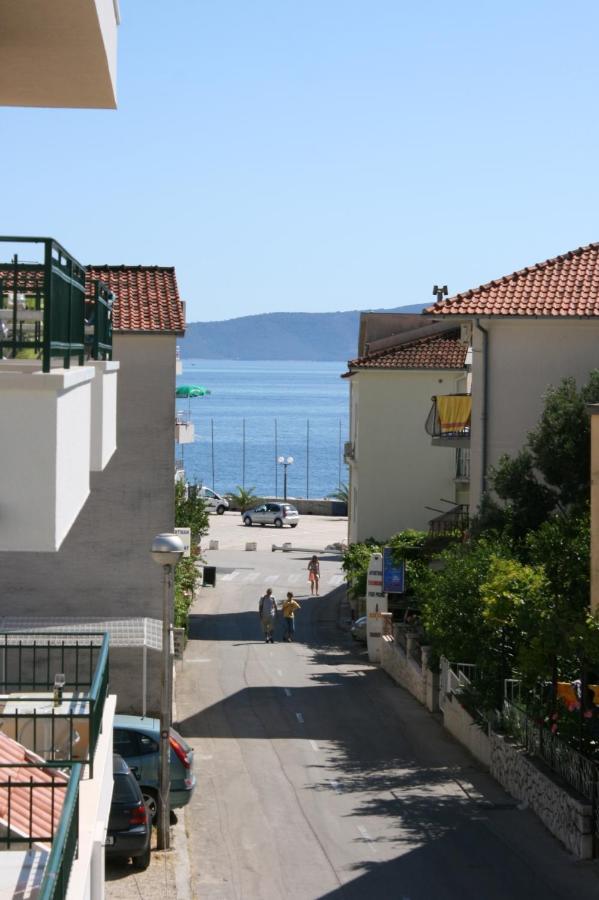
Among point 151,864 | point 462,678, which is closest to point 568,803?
point 151,864

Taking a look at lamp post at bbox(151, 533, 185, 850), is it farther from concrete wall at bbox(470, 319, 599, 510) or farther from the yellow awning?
the yellow awning

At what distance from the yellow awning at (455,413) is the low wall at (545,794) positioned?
49.6 feet

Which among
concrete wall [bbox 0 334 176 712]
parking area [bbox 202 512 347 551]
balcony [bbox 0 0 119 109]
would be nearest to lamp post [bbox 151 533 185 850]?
balcony [bbox 0 0 119 109]

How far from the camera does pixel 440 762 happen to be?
72.6 ft

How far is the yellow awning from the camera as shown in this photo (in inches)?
1375

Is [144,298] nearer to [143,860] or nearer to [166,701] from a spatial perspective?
[166,701]

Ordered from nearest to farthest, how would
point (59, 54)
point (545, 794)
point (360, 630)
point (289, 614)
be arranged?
point (59, 54) < point (545, 794) < point (289, 614) < point (360, 630)

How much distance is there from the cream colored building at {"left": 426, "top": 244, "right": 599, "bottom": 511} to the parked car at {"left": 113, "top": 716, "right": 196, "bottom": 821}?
16225mm

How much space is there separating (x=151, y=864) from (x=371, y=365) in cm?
3588

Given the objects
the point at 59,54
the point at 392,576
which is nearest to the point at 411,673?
the point at 392,576

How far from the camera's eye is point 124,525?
26219mm

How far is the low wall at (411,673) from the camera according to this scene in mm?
26266

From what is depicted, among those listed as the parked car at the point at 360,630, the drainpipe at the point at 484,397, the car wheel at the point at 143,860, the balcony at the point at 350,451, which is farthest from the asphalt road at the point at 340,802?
the balcony at the point at 350,451

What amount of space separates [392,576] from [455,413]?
463cm
